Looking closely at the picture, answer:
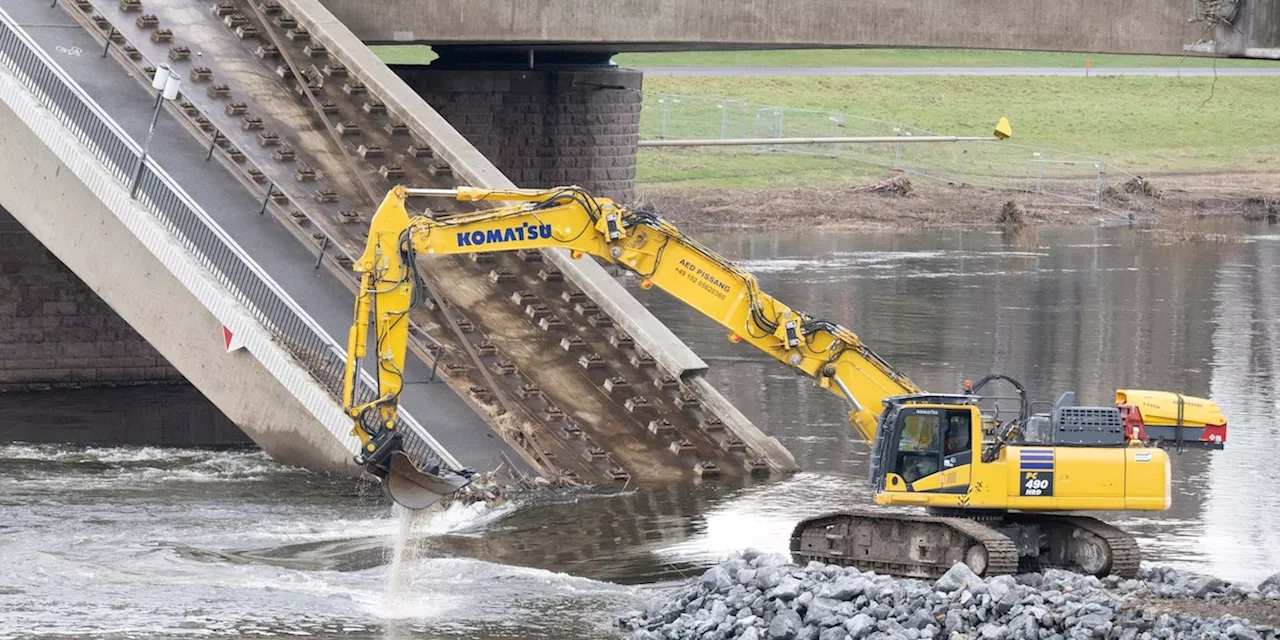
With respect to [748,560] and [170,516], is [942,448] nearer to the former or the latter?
[748,560]

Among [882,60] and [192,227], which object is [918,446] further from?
[882,60]

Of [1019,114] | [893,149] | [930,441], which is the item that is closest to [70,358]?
[930,441]

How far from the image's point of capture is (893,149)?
7400cm

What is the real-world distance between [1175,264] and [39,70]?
34.8 m

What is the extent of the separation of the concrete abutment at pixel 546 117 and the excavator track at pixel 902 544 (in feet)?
83.1

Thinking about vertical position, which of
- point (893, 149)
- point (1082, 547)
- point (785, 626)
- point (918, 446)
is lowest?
point (785, 626)

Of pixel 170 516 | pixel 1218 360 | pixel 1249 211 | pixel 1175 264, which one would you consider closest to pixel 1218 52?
pixel 1218 360

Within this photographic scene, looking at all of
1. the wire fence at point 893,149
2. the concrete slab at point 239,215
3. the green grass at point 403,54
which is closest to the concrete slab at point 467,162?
the concrete slab at point 239,215

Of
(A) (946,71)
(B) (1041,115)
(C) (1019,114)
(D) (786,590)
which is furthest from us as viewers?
(A) (946,71)

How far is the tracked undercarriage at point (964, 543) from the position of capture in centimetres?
2178

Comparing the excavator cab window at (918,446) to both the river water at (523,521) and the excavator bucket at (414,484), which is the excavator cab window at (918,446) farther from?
the excavator bucket at (414,484)

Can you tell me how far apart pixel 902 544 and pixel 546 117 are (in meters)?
27.4

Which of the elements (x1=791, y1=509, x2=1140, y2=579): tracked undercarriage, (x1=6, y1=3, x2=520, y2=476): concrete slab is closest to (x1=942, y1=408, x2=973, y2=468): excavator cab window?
(x1=791, y1=509, x2=1140, y2=579): tracked undercarriage

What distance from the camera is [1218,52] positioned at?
31.5 meters
